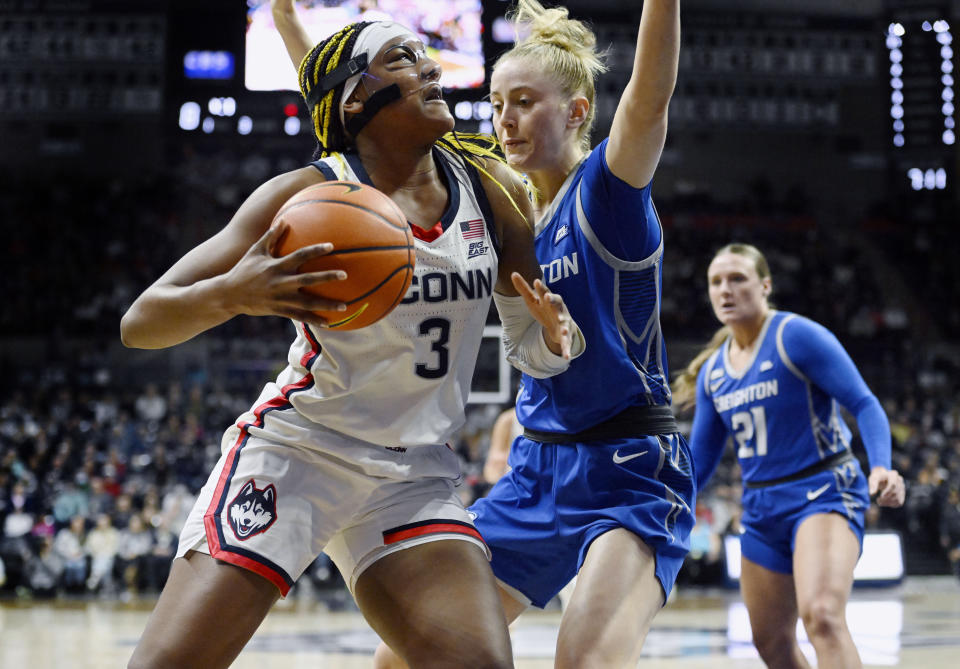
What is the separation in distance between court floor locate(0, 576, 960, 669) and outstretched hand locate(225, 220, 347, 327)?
4.96m

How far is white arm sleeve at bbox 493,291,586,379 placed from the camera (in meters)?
2.83

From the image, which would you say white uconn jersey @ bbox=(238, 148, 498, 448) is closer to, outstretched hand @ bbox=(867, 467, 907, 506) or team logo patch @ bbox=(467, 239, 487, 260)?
team logo patch @ bbox=(467, 239, 487, 260)

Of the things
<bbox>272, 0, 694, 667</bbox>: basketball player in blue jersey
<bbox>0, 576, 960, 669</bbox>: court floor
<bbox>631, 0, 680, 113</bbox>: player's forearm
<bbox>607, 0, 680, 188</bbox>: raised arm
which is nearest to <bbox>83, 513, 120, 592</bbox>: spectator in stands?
<bbox>0, 576, 960, 669</bbox>: court floor

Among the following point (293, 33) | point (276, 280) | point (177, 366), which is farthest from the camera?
point (177, 366)

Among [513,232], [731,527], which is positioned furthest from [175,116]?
[513,232]

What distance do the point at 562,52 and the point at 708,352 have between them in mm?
2158

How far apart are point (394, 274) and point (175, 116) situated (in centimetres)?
1760

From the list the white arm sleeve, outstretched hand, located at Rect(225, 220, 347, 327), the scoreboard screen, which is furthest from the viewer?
the scoreboard screen

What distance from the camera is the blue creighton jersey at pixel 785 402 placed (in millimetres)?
4336

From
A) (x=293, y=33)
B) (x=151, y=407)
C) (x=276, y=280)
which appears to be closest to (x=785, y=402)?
(x=293, y=33)

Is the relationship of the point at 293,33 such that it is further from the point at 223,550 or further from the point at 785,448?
the point at 785,448

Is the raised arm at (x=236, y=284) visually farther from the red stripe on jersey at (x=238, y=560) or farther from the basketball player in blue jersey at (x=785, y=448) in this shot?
the basketball player in blue jersey at (x=785, y=448)

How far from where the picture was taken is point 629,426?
299 cm

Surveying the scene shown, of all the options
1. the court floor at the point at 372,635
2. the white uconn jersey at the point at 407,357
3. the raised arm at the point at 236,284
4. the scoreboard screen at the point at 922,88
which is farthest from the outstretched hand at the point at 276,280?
the scoreboard screen at the point at 922,88
